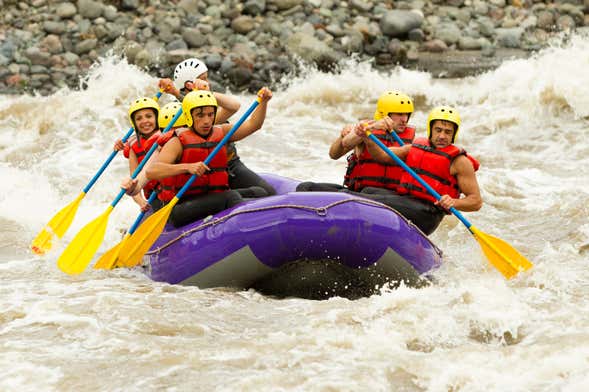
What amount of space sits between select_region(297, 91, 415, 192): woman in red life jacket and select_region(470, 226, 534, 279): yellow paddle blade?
732 millimetres

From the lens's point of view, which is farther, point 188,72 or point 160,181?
point 188,72

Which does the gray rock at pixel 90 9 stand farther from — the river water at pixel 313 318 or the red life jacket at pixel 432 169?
the red life jacket at pixel 432 169

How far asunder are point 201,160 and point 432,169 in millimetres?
1583

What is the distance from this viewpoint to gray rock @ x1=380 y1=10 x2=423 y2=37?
19.7 m

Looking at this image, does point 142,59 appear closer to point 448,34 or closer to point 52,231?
point 448,34

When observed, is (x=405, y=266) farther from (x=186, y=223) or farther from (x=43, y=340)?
(x=43, y=340)

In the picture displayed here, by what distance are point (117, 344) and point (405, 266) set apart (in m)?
1.95

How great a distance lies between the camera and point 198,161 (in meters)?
7.28

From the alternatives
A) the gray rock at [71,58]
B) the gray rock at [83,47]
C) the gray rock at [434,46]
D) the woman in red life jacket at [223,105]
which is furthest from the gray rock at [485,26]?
the woman in red life jacket at [223,105]

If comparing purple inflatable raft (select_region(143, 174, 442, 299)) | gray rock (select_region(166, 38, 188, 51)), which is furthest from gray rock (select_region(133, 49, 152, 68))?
purple inflatable raft (select_region(143, 174, 442, 299))

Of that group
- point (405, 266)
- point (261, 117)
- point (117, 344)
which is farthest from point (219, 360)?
point (261, 117)

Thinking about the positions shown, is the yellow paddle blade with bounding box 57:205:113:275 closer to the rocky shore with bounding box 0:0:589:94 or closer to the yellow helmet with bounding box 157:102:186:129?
the yellow helmet with bounding box 157:102:186:129

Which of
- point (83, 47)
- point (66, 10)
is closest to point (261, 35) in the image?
point (83, 47)

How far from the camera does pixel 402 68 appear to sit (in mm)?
17906
